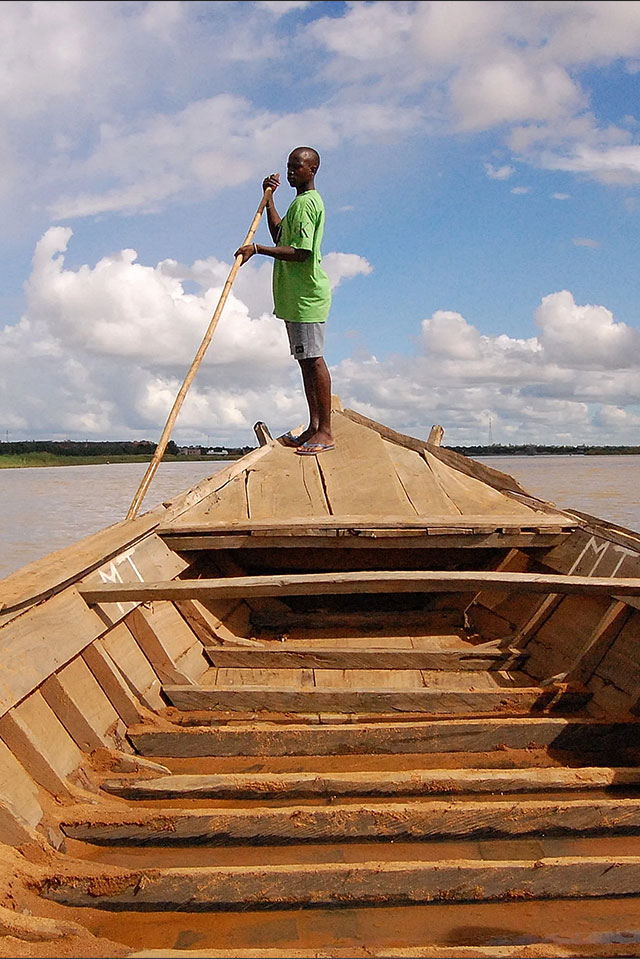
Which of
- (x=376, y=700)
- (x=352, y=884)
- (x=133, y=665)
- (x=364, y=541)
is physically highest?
(x=364, y=541)

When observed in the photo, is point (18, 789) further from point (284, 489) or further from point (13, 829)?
point (284, 489)

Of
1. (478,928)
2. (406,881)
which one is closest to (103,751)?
(406,881)

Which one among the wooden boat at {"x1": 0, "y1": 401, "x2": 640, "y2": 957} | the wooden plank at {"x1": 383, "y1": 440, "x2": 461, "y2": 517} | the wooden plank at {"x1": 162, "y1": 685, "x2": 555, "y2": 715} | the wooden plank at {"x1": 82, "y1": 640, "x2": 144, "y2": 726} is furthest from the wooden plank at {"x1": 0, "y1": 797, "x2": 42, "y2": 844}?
the wooden plank at {"x1": 383, "y1": 440, "x2": 461, "y2": 517}

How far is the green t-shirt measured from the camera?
224 inches

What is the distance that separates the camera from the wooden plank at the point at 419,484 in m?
4.91

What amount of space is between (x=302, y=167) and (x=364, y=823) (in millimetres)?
4795

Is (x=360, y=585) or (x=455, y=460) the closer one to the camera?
(x=360, y=585)

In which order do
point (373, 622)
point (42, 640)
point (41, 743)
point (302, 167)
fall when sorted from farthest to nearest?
point (302, 167)
point (373, 622)
point (42, 640)
point (41, 743)

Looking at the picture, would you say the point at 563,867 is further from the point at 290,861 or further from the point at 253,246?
the point at 253,246

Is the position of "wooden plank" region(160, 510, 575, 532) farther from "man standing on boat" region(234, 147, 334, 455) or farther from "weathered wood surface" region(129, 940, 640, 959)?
"weathered wood surface" region(129, 940, 640, 959)

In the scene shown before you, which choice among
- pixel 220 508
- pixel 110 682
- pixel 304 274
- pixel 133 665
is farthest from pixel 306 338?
pixel 110 682

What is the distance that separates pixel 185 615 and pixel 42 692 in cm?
153

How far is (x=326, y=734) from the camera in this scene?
125 inches

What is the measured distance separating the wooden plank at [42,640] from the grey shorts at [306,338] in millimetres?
3228
